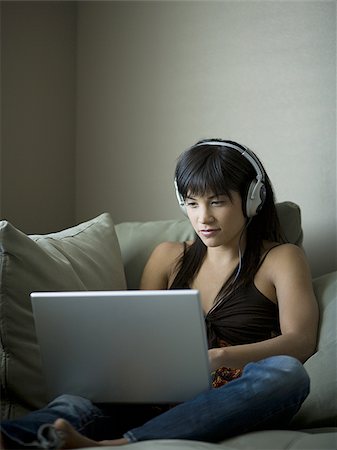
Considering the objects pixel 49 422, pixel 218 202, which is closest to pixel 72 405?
pixel 49 422

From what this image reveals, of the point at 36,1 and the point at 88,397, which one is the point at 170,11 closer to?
the point at 36,1

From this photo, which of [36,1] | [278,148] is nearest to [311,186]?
[278,148]

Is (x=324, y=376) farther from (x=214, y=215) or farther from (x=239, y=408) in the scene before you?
(x=214, y=215)

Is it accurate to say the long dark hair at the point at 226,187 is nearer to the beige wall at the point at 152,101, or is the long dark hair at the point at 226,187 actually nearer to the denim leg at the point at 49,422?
the beige wall at the point at 152,101

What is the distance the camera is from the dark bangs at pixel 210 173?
1810mm

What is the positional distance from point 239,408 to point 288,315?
0.42m

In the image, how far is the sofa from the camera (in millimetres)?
1397

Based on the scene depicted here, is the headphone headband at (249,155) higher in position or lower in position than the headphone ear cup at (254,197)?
higher

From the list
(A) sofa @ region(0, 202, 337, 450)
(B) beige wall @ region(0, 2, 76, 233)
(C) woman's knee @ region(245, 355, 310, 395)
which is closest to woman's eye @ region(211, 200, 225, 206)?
(A) sofa @ region(0, 202, 337, 450)

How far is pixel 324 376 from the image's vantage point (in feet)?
5.31

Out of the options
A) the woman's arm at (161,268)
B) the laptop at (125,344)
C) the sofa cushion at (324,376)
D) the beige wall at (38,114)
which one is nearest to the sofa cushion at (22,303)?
the laptop at (125,344)

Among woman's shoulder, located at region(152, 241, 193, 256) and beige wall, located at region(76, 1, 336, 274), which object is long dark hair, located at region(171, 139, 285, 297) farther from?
beige wall, located at region(76, 1, 336, 274)

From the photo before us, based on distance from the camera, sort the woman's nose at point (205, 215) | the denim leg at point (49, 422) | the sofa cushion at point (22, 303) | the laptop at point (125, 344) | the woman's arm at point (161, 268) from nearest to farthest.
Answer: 1. the denim leg at point (49, 422)
2. the laptop at point (125, 344)
3. the sofa cushion at point (22, 303)
4. the woman's nose at point (205, 215)
5. the woman's arm at point (161, 268)

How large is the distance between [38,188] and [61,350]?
3.87 ft
